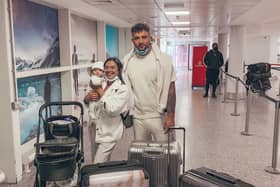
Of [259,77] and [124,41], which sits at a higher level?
[124,41]

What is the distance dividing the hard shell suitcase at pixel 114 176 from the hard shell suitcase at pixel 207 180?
305 millimetres

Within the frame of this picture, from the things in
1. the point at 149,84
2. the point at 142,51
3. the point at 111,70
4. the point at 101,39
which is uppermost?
the point at 101,39

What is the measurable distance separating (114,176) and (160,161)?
46 centimetres

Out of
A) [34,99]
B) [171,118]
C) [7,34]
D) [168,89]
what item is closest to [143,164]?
[171,118]

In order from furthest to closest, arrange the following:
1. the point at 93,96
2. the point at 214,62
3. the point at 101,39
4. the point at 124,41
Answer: the point at 124,41 < the point at 214,62 < the point at 101,39 < the point at 93,96

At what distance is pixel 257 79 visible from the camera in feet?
23.9

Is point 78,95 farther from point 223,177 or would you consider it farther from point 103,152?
point 223,177

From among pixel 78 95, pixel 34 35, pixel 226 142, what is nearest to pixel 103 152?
pixel 34 35

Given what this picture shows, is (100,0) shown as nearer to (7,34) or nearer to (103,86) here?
(7,34)

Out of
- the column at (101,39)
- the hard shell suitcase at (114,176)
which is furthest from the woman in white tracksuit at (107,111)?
the column at (101,39)

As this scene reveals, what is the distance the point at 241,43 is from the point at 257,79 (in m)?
2.44

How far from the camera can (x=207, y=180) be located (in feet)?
7.21

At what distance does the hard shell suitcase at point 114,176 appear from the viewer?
2.26 m

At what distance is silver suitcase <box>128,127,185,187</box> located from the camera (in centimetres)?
257
